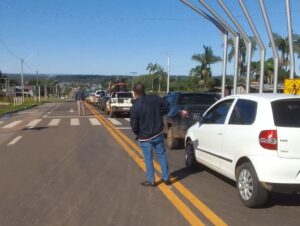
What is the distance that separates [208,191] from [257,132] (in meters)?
1.60

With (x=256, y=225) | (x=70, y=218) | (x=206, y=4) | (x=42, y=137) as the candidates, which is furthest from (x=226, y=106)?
(x=206, y=4)

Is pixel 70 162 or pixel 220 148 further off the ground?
pixel 220 148

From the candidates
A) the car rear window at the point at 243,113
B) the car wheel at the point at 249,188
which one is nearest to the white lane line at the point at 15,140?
the car rear window at the point at 243,113

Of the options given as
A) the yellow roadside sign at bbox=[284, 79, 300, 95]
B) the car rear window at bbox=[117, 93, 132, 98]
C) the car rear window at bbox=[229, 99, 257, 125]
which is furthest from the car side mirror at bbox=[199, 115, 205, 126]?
the car rear window at bbox=[117, 93, 132, 98]

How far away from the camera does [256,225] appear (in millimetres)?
6004

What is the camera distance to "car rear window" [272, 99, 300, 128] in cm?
662

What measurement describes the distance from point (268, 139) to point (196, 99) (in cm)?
702

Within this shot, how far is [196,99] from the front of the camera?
13.5m

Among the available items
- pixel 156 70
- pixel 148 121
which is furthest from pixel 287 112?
pixel 156 70

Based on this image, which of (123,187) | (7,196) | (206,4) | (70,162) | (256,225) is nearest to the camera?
(256,225)

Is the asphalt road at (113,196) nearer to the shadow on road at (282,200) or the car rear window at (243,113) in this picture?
the shadow on road at (282,200)

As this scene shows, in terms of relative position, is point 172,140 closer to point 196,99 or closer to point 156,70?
point 196,99

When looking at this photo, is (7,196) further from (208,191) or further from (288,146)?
(288,146)

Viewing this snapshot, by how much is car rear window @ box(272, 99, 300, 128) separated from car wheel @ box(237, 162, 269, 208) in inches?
28.4
